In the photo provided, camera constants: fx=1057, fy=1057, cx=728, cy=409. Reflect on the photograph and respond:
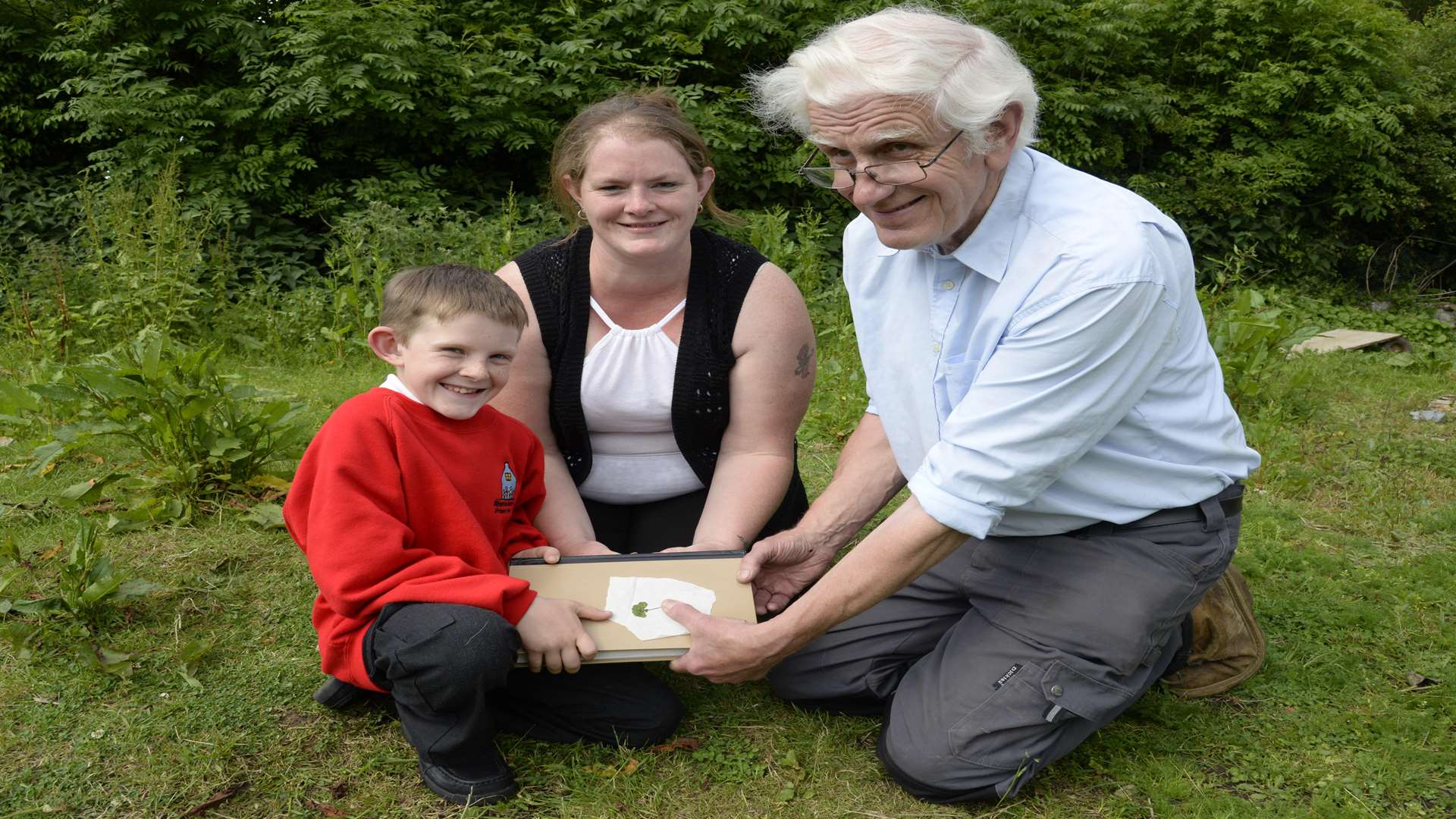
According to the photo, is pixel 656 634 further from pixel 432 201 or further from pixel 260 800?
pixel 432 201

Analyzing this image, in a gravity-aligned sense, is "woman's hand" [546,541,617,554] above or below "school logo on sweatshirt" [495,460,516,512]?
below

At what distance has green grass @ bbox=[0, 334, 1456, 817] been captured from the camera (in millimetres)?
2234

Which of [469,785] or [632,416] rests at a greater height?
[632,416]

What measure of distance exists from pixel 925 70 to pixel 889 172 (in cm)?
21

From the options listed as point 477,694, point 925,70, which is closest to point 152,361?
point 477,694

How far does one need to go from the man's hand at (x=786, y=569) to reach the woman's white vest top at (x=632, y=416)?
1.38ft

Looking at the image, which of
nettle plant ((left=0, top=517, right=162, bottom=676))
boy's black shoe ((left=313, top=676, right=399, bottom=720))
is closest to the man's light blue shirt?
boy's black shoe ((left=313, top=676, right=399, bottom=720))

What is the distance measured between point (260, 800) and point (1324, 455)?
13.6 ft

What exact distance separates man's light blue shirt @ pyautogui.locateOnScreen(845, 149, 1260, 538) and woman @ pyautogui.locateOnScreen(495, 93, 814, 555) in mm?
424

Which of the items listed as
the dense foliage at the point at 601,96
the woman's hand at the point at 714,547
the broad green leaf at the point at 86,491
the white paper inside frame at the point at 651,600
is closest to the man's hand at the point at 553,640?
the white paper inside frame at the point at 651,600

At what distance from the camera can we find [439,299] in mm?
2254

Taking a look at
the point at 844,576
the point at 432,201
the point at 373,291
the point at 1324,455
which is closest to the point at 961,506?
the point at 844,576

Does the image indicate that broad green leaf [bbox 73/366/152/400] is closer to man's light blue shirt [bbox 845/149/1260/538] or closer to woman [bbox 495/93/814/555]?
woman [bbox 495/93/814/555]

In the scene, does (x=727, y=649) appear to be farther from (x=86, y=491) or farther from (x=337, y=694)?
(x=86, y=491)
